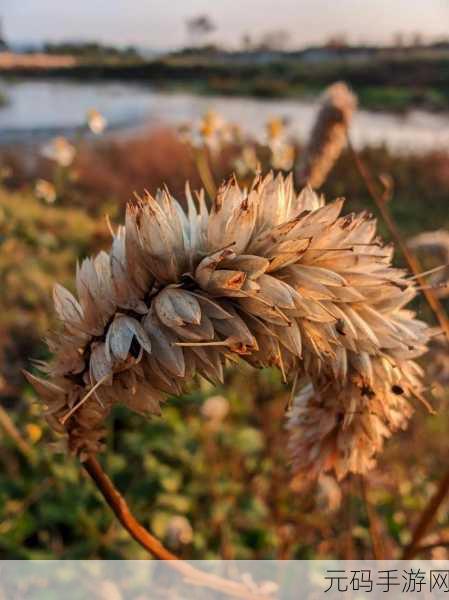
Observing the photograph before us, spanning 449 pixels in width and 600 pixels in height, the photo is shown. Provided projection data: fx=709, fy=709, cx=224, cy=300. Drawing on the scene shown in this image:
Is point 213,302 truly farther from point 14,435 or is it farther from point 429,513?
point 14,435

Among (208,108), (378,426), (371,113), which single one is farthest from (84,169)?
(378,426)

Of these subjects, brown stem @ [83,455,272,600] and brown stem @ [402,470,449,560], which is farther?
brown stem @ [402,470,449,560]

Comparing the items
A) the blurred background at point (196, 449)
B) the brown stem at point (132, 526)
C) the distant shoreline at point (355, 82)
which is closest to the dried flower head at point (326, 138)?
the blurred background at point (196, 449)

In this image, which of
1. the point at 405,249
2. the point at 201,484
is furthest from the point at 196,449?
the point at 405,249

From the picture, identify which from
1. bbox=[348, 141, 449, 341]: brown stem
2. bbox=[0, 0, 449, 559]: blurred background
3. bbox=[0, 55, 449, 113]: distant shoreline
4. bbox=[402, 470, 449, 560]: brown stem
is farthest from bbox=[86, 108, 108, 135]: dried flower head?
bbox=[0, 55, 449, 113]: distant shoreline

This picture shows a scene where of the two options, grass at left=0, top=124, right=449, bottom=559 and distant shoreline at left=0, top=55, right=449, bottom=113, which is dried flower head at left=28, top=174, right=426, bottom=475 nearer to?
grass at left=0, top=124, right=449, bottom=559
